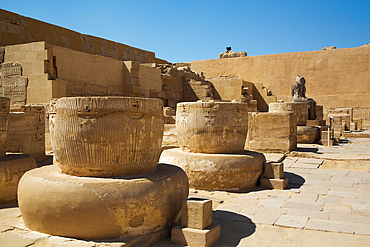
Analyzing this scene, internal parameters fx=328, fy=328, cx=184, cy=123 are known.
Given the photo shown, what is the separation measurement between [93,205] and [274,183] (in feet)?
10.2

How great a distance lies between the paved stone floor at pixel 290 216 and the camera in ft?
9.35

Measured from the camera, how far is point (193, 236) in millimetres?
2797

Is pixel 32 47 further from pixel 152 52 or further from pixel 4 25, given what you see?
pixel 152 52

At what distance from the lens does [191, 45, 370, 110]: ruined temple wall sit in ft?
68.4

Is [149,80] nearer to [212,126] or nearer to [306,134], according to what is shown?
[306,134]

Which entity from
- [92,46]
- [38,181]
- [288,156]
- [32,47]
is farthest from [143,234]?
[92,46]

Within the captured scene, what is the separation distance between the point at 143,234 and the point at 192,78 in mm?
13722

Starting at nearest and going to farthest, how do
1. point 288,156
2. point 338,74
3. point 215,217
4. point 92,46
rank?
1. point 215,217
2. point 288,156
3. point 92,46
4. point 338,74

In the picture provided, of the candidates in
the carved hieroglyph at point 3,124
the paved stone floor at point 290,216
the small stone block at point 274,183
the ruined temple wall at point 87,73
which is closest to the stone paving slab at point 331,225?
the paved stone floor at point 290,216

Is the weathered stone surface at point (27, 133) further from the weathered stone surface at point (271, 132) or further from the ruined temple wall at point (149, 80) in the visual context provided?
the ruined temple wall at point (149, 80)

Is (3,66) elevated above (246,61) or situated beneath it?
situated beneath

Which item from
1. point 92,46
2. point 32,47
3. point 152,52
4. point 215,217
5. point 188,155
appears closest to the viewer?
point 215,217

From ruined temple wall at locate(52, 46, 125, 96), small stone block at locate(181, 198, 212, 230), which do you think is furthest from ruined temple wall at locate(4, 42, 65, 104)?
small stone block at locate(181, 198, 212, 230)

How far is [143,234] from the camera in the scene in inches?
110
